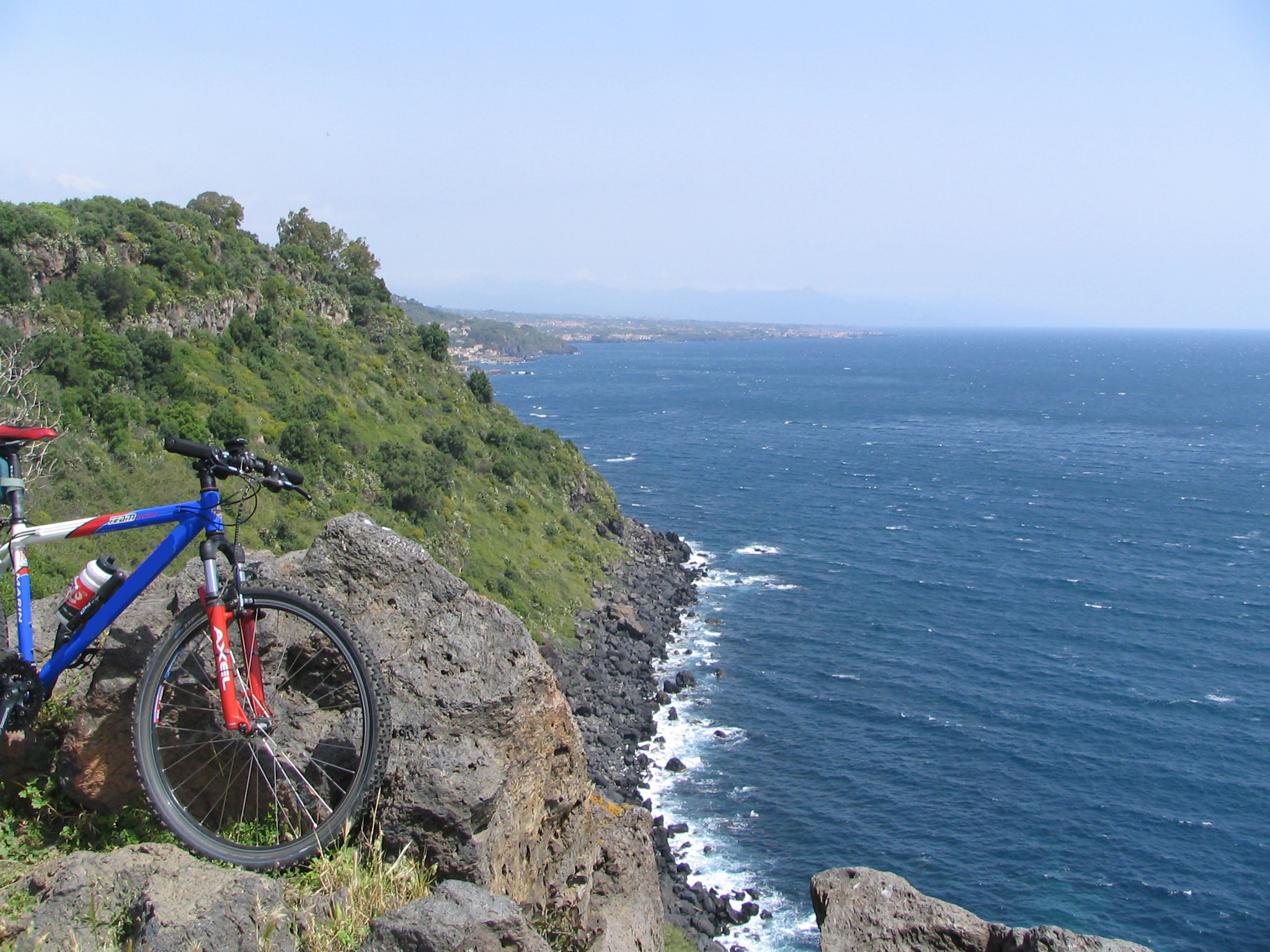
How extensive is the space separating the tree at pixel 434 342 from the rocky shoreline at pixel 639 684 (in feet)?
76.5

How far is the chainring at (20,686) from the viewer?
21.0ft

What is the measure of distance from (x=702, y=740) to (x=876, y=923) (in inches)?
1497

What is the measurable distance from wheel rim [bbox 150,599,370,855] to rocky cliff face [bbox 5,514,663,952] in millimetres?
386

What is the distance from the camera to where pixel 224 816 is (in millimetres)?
6965

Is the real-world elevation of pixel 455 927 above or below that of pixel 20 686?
below

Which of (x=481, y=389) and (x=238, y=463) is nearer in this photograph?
(x=238, y=463)

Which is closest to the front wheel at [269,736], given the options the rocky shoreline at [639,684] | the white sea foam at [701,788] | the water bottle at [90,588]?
the water bottle at [90,588]

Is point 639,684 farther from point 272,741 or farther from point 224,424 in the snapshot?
point 272,741

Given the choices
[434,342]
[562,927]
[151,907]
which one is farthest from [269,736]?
[434,342]

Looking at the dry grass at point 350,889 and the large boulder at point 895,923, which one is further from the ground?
the dry grass at point 350,889

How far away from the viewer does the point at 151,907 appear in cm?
533

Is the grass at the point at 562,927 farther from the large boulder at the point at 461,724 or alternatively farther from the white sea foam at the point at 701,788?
the white sea foam at the point at 701,788

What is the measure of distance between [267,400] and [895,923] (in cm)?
5075

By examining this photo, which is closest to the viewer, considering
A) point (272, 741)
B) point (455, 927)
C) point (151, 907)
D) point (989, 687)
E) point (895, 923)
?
point (151, 907)
